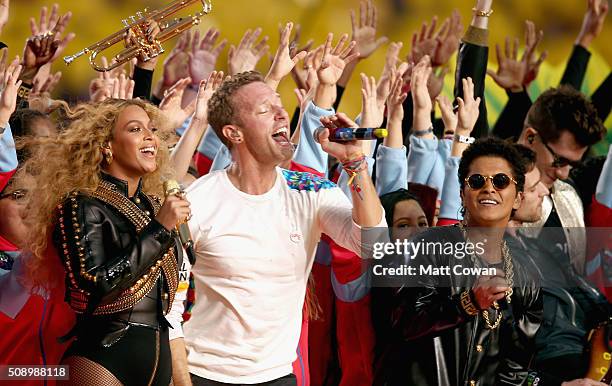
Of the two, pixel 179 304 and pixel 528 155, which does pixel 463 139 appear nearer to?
pixel 528 155

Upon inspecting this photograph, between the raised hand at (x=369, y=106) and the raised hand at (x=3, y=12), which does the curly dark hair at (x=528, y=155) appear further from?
the raised hand at (x=3, y=12)

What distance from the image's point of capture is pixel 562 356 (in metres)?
4.71

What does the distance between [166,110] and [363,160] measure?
159 centimetres

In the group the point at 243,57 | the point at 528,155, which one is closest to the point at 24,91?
the point at 243,57

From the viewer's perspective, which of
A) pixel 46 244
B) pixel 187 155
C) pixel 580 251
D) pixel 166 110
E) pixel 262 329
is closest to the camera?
pixel 46 244

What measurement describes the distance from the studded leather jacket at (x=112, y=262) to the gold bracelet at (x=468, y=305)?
1.10 meters

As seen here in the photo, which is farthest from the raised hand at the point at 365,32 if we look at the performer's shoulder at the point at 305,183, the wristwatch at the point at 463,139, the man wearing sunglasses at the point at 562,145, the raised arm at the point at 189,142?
the performer's shoulder at the point at 305,183

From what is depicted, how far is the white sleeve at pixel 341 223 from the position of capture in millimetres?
3670

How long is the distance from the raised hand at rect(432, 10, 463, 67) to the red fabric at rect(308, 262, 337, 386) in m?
2.27

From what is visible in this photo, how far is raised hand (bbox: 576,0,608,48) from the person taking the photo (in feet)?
22.1

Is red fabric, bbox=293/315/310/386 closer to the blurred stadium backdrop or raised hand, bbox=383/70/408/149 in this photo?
raised hand, bbox=383/70/408/149

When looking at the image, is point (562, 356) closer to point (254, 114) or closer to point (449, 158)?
point (449, 158)

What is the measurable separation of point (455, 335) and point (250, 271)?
88 centimetres

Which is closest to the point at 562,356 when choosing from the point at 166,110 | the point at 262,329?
the point at 262,329
